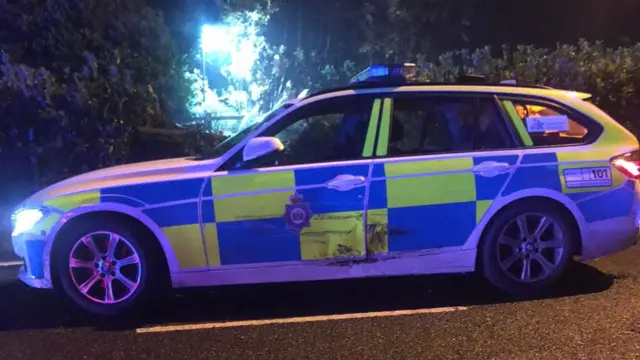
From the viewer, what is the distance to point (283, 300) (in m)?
5.18

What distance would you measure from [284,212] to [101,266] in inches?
50.4

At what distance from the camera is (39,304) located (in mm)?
5191

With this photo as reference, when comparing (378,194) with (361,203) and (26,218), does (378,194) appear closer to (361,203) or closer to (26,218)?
(361,203)

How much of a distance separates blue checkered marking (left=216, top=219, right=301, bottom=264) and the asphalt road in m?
0.37

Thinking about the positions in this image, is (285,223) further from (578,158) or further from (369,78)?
(578,158)

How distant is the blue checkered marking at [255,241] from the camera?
4914mm

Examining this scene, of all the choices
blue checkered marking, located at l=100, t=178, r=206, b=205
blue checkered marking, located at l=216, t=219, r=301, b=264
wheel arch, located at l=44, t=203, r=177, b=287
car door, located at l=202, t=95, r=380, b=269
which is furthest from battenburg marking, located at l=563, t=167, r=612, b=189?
wheel arch, located at l=44, t=203, r=177, b=287

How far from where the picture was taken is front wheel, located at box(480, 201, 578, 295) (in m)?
5.09

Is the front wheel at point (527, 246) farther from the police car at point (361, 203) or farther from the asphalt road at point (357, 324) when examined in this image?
the asphalt road at point (357, 324)

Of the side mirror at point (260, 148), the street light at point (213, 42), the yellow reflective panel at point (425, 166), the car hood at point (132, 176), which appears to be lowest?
the yellow reflective panel at point (425, 166)

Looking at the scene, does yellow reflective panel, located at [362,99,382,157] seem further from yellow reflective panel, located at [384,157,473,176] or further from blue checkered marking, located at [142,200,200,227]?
blue checkered marking, located at [142,200,200,227]

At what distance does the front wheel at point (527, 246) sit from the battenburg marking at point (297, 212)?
49.8 inches

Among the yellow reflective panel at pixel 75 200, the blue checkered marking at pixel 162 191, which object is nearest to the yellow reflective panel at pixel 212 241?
the blue checkered marking at pixel 162 191

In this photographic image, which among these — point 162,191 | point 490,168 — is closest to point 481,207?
point 490,168
